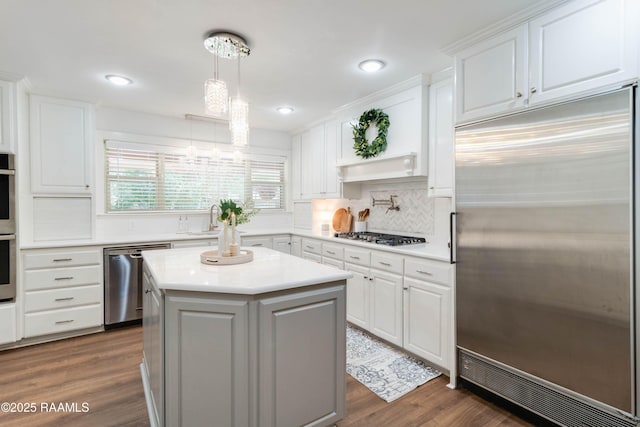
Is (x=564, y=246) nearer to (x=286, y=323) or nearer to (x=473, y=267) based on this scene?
(x=473, y=267)

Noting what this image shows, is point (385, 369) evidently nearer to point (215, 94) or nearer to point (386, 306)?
point (386, 306)

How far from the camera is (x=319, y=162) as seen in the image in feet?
14.4

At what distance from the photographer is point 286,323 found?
164 cm

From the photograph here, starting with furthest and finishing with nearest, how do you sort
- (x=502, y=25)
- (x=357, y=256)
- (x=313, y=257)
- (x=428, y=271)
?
(x=313, y=257) < (x=357, y=256) < (x=428, y=271) < (x=502, y=25)

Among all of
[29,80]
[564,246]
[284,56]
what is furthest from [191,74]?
[564,246]

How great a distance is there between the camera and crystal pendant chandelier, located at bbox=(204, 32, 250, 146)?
6.91 ft

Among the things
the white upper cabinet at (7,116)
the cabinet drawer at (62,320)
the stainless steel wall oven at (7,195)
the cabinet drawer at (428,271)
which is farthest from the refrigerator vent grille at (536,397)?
the white upper cabinet at (7,116)

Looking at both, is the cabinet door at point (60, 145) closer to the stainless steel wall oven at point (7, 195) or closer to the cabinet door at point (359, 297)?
the stainless steel wall oven at point (7, 195)

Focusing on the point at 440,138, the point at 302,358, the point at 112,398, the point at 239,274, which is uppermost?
the point at 440,138

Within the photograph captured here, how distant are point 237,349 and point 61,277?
270 cm

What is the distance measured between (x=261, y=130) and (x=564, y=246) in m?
4.15

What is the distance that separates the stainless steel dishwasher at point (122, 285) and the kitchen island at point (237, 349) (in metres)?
2.10

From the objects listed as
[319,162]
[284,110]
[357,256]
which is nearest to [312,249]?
[357,256]

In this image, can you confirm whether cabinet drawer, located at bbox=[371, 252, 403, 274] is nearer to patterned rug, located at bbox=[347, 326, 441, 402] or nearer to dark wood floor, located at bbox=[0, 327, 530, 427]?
patterned rug, located at bbox=[347, 326, 441, 402]
